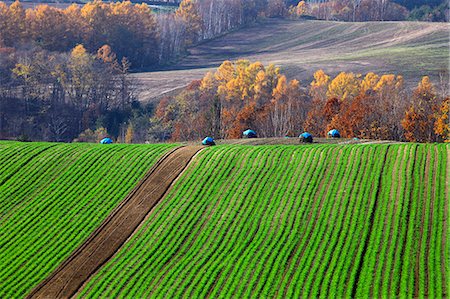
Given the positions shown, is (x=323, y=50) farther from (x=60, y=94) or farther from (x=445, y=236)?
(x=445, y=236)

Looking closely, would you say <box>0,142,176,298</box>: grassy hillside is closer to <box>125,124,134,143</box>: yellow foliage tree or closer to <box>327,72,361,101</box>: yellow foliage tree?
<box>125,124,134,143</box>: yellow foliage tree

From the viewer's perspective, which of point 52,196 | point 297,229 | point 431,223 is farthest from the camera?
point 52,196

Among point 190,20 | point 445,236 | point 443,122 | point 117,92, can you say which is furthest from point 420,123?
point 190,20

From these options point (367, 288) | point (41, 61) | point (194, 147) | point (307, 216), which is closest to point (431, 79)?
point (41, 61)

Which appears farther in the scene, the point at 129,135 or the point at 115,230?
the point at 129,135

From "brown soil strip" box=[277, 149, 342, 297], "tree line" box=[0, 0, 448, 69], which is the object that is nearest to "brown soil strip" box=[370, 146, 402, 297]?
"brown soil strip" box=[277, 149, 342, 297]

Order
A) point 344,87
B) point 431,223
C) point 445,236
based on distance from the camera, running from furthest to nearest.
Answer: point 344,87, point 431,223, point 445,236

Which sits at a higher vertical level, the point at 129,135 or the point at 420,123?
the point at 420,123
